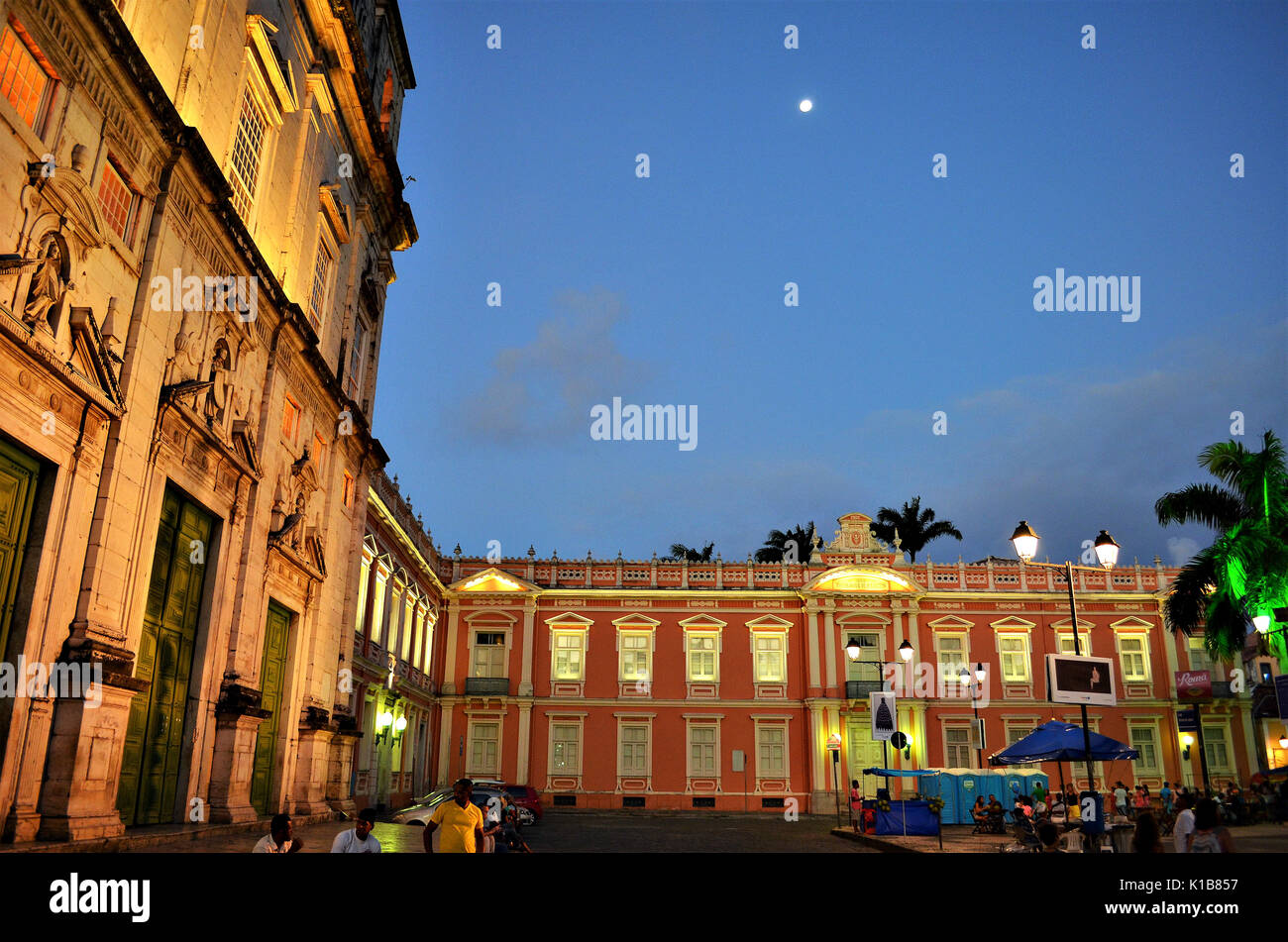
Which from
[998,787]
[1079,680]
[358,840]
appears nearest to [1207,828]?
[1079,680]

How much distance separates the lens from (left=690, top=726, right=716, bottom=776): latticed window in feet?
123

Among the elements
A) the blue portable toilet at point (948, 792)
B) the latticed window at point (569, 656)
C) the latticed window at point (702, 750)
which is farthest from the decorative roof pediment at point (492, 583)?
the blue portable toilet at point (948, 792)

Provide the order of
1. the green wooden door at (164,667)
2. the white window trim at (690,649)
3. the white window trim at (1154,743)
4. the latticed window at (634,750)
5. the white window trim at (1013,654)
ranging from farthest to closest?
1. the white window trim at (1013,654)
2. the white window trim at (690,649)
3. the white window trim at (1154,743)
4. the latticed window at (634,750)
5. the green wooden door at (164,667)

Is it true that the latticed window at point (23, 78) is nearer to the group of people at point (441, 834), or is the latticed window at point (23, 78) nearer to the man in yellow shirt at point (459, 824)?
the group of people at point (441, 834)

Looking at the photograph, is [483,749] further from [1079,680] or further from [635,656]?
[1079,680]

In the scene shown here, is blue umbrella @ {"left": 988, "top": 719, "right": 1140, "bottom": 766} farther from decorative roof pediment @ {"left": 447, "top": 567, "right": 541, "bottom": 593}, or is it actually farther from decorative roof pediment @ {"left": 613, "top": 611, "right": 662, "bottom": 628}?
decorative roof pediment @ {"left": 447, "top": 567, "right": 541, "bottom": 593}

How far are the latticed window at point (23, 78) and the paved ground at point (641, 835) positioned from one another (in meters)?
7.86

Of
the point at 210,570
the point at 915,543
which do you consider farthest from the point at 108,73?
the point at 915,543

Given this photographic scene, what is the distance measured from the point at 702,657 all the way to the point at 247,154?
29115 mm

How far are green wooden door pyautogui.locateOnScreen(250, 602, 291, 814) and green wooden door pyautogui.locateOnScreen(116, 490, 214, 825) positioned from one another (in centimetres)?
222

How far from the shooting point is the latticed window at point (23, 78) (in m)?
8.00

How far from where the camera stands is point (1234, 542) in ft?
74.1

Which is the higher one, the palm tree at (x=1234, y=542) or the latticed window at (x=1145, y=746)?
the palm tree at (x=1234, y=542)
